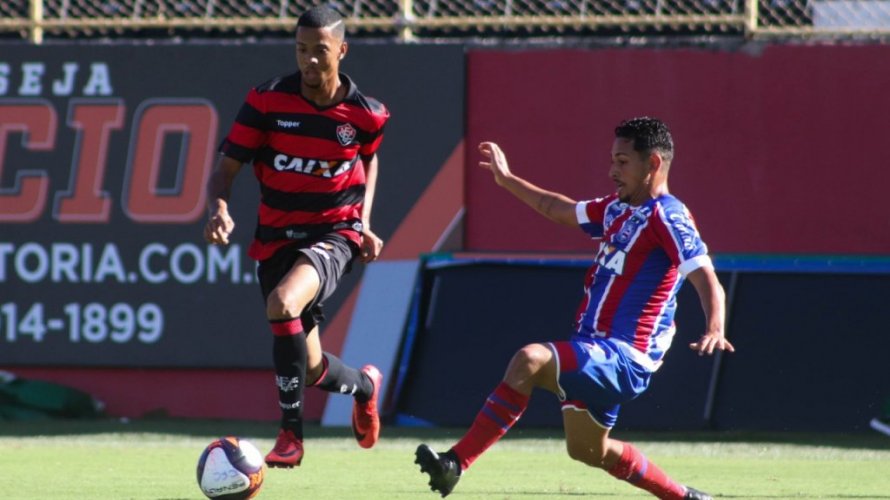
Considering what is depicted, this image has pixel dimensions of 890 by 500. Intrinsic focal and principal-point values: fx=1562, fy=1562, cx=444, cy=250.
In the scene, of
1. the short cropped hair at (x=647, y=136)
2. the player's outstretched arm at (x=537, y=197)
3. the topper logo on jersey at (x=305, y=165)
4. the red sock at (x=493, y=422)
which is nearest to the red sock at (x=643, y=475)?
the red sock at (x=493, y=422)

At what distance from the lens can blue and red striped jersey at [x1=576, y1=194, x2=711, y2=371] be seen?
6449 mm

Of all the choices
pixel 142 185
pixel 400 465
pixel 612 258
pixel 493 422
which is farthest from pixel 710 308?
pixel 142 185

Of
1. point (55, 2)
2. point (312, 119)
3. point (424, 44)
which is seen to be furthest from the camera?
point (55, 2)

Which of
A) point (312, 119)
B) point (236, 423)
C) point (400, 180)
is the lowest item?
point (236, 423)

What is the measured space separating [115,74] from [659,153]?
709 cm

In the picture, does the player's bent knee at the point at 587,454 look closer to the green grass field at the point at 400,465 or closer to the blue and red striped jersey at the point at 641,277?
the blue and red striped jersey at the point at 641,277

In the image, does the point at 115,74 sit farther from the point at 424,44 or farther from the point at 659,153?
the point at 659,153

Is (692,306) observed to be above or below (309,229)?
below

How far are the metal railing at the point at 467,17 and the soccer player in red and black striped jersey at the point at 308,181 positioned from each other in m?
4.69

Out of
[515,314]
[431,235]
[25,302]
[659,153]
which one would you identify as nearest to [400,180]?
[431,235]

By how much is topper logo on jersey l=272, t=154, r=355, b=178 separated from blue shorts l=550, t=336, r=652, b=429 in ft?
6.59

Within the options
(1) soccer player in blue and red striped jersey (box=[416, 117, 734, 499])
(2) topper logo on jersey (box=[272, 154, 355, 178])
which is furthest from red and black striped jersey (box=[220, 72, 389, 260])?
(1) soccer player in blue and red striped jersey (box=[416, 117, 734, 499])

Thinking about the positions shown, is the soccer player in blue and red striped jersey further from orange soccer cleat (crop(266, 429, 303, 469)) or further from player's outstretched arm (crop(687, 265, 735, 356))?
orange soccer cleat (crop(266, 429, 303, 469))

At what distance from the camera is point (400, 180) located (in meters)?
12.3
